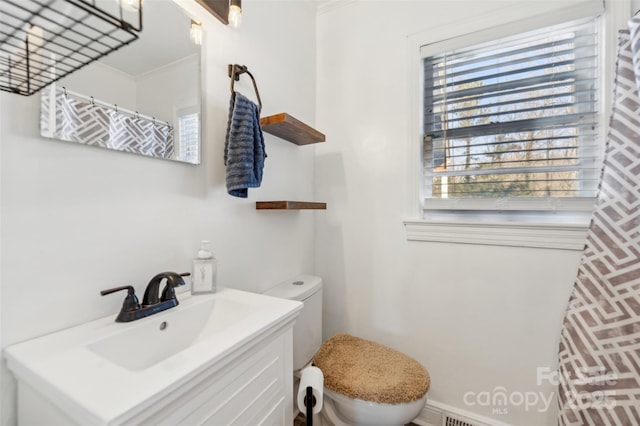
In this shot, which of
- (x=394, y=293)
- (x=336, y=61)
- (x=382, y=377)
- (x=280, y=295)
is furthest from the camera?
(x=336, y=61)

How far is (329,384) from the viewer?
1.08 meters

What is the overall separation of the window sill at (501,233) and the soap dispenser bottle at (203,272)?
95 cm

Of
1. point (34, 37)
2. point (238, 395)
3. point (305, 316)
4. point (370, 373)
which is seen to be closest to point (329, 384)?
point (370, 373)

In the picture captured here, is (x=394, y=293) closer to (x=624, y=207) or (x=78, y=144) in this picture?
(x=624, y=207)

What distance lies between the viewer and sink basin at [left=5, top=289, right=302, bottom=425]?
432 millimetres

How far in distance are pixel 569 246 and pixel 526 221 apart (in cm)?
17

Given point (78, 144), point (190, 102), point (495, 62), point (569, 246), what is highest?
point (495, 62)

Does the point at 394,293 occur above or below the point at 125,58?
Result: below

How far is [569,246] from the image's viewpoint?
43.6 inches

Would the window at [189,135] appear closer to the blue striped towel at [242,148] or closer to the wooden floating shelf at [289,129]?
the blue striped towel at [242,148]

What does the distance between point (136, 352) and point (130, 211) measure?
0.38 m

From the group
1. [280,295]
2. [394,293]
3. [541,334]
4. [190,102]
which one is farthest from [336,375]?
[190,102]

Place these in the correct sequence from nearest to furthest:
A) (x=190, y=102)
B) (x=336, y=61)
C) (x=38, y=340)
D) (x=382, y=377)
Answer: (x=38, y=340) < (x=190, y=102) < (x=382, y=377) < (x=336, y=61)

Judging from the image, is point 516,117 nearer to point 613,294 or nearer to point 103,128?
→ point 613,294
